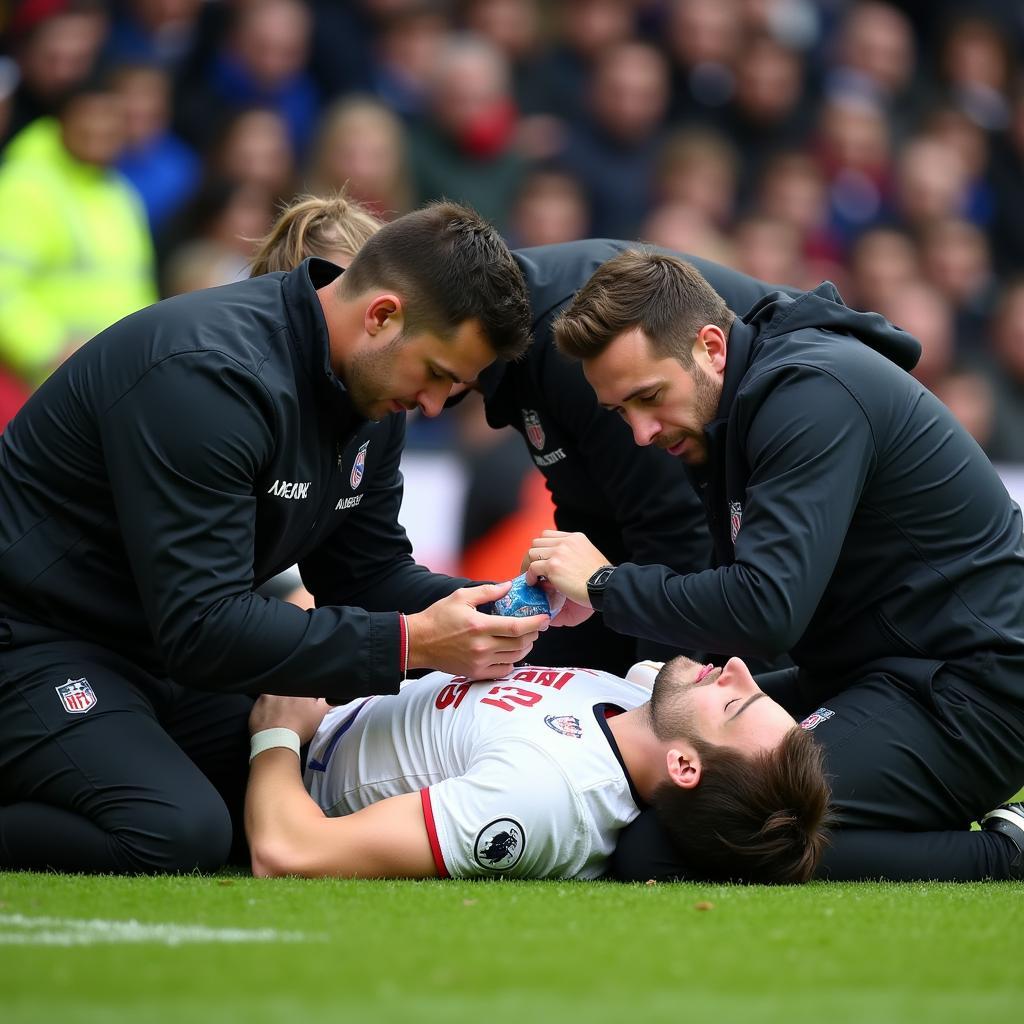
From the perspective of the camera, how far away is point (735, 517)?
418cm

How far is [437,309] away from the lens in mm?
4016

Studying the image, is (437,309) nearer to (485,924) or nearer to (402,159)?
(485,924)

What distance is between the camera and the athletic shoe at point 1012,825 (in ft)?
13.9

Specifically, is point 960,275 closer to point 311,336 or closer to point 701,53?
point 701,53

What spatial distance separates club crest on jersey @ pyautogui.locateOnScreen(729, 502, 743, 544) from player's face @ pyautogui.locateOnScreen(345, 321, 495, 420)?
29.0 inches

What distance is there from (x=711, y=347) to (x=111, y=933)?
2161 millimetres

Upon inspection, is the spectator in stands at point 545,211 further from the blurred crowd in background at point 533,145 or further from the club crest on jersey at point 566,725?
the club crest on jersey at point 566,725

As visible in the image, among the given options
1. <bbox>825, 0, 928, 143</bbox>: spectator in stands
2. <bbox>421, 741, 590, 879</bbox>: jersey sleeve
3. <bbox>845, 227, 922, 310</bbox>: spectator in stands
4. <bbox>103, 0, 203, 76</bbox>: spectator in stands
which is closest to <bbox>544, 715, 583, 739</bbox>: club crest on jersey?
<bbox>421, 741, 590, 879</bbox>: jersey sleeve

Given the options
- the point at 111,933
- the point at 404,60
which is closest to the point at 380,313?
the point at 111,933

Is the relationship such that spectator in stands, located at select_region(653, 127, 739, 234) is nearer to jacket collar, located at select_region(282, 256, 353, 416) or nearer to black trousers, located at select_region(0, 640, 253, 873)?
jacket collar, located at select_region(282, 256, 353, 416)

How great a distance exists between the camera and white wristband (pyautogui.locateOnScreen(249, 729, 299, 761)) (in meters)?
4.25

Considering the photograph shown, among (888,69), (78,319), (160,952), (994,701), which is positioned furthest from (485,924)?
(888,69)

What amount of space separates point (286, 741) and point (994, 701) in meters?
1.85

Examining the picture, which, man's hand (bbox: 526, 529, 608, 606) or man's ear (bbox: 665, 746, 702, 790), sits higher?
man's hand (bbox: 526, 529, 608, 606)
